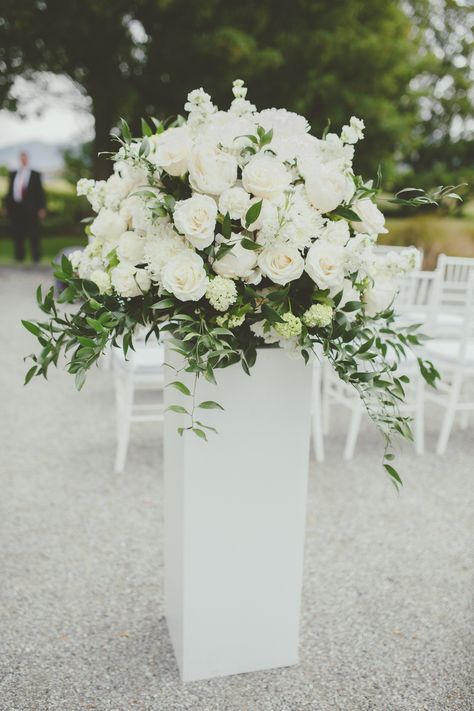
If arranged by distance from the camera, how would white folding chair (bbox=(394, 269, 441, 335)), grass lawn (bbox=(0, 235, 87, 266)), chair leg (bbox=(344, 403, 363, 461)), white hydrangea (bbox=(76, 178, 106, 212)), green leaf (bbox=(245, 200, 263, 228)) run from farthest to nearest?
grass lawn (bbox=(0, 235, 87, 266))
white folding chair (bbox=(394, 269, 441, 335))
chair leg (bbox=(344, 403, 363, 461))
white hydrangea (bbox=(76, 178, 106, 212))
green leaf (bbox=(245, 200, 263, 228))

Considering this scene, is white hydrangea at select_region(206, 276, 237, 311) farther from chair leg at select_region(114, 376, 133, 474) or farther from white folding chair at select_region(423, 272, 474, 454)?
white folding chair at select_region(423, 272, 474, 454)

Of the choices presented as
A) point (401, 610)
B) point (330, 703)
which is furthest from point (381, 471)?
point (330, 703)

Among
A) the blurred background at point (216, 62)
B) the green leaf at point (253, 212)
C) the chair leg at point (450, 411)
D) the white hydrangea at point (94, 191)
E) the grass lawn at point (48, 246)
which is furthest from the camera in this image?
the grass lawn at point (48, 246)

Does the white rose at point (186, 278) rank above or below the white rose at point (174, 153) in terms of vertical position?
below

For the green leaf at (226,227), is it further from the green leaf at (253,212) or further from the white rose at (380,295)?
the white rose at (380,295)

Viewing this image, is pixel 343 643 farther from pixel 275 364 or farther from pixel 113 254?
pixel 113 254

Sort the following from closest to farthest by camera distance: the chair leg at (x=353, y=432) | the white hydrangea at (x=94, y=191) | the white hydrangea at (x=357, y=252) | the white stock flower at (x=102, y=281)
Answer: the white hydrangea at (x=357, y=252)
the white stock flower at (x=102, y=281)
the white hydrangea at (x=94, y=191)
the chair leg at (x=353, y=432)

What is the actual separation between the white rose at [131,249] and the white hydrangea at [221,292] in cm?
27

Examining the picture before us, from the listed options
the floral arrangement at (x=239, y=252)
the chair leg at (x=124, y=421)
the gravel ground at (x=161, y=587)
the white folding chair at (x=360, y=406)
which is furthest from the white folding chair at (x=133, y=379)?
the floral arrangement at (x=239, y=252)

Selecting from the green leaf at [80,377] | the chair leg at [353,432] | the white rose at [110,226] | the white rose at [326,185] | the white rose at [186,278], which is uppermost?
the white rose at [326,185]

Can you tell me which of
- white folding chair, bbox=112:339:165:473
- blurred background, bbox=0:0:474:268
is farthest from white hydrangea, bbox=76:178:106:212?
blurred background, bbox=0:0:474:268

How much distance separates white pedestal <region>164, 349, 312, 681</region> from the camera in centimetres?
180

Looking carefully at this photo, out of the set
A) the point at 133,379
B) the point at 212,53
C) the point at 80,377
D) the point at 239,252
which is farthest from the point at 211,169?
the point at 212,53

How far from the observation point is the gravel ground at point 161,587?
1.98 m
